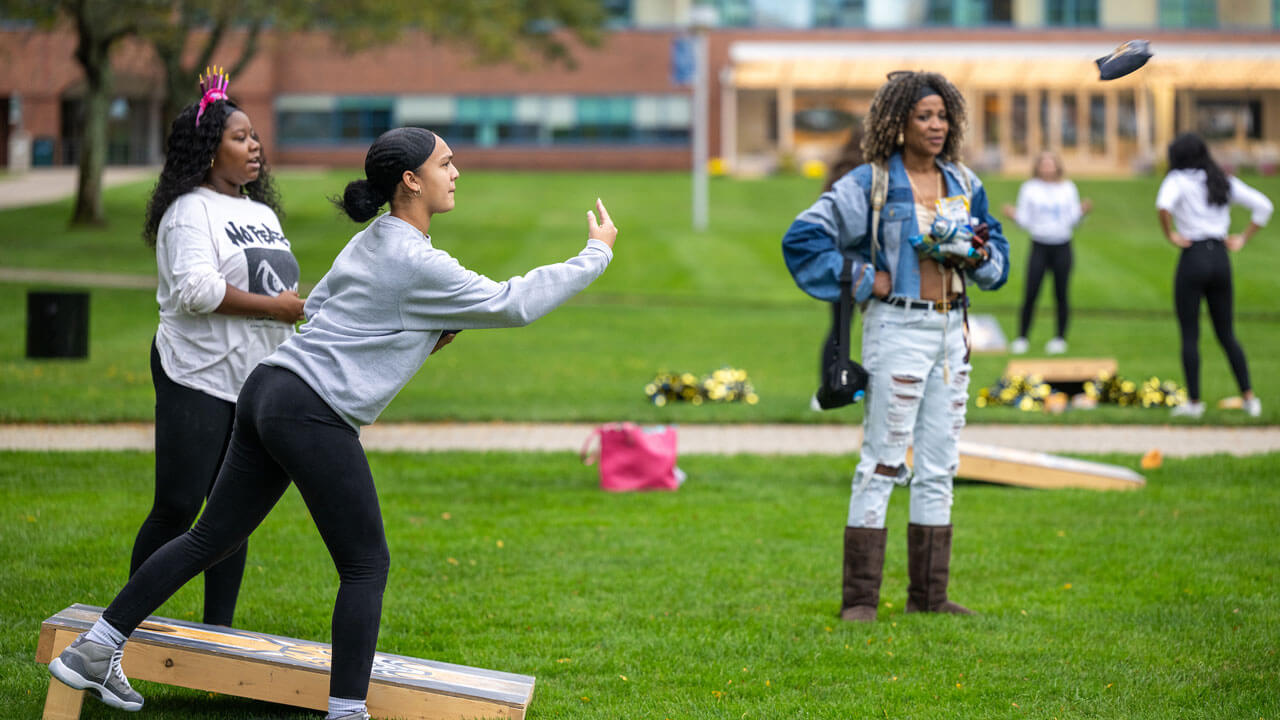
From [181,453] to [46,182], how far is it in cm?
4313

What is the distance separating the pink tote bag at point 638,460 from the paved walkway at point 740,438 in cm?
135

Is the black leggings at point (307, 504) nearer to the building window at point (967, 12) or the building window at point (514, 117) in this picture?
the building window at point (514, 117)

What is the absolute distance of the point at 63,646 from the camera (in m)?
4.49

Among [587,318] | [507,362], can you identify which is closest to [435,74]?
[587,318]

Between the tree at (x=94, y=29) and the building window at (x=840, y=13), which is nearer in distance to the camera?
the tree at (x=94, y=29)

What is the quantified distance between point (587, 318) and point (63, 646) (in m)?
16.3

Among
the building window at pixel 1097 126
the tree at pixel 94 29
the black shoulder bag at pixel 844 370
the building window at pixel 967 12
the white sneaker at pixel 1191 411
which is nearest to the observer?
the black shoulder bag at pixel 844 370

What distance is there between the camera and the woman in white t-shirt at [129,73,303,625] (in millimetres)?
4832

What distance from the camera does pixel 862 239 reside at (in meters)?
5.85

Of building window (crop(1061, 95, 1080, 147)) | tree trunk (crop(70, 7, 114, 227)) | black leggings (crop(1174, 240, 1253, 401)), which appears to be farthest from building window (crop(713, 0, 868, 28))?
black leggings (crop(1174, 240, 1253, 401))

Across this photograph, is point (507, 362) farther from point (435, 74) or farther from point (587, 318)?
point (435, 74)

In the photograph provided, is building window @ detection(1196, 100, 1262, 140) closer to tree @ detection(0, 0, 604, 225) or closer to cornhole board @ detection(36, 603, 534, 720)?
tree @ detection(0, 0, 604, 225)

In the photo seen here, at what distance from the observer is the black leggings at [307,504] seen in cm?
407

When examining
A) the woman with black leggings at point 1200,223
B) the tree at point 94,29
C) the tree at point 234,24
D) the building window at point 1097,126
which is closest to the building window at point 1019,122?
the building window at point 1097,126
